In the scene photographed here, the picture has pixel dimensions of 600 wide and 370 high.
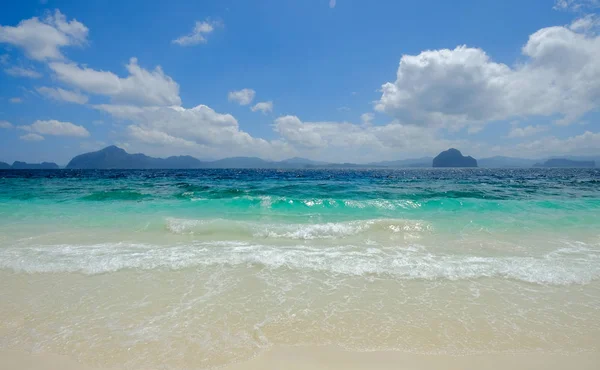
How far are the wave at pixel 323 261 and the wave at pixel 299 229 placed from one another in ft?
4.88

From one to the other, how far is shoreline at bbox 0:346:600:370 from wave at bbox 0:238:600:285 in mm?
2414

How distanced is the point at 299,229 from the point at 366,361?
700 centimetres

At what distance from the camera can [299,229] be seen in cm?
1041

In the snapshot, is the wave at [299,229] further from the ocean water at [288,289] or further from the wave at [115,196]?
the wave at [115,196]

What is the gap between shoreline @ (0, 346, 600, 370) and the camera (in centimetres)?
340

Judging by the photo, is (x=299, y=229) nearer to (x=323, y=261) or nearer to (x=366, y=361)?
(x=323, y=261)

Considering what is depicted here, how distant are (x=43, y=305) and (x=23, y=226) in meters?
9.06

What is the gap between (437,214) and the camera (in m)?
13.7

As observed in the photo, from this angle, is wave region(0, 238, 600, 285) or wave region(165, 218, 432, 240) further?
wave region(165, 218, 432, 240)

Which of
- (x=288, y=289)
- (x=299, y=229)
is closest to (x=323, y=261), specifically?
(x=288, y=289)

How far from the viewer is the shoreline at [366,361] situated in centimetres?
340

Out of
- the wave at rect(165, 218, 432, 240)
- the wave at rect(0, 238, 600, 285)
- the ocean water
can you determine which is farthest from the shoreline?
the wave at rect(165, 218, 432, 240)

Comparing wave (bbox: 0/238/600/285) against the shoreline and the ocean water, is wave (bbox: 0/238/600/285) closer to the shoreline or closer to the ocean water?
the ocean water

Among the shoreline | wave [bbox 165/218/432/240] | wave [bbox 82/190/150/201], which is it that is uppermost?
wave [bbox 82/190/150/201]
